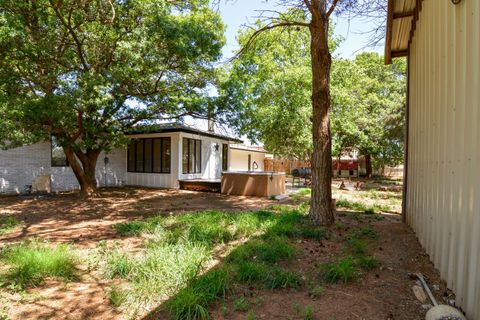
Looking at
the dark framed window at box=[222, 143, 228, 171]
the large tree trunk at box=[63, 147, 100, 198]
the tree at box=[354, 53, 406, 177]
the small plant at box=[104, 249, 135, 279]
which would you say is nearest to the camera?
the small plant at box=[104, 249, 135, 279]

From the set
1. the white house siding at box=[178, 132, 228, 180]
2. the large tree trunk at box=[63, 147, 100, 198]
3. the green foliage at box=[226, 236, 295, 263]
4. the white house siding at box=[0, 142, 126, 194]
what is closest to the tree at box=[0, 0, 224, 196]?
the large tree trunk at box=[63, 147, 100, 198]

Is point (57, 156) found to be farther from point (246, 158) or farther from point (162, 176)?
point (246, 158)

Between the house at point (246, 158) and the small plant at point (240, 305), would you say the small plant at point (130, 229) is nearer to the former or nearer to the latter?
the small plant at point (240, 305)

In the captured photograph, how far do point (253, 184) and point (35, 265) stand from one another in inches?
367

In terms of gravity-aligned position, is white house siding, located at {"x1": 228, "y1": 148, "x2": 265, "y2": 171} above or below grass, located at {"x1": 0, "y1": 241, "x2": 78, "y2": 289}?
above

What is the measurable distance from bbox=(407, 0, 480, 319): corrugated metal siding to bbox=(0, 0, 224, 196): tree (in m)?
6.57

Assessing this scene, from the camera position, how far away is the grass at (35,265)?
3.55 metres

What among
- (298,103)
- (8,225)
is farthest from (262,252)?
(298,103)

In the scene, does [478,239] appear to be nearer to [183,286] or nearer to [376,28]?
[183,286]

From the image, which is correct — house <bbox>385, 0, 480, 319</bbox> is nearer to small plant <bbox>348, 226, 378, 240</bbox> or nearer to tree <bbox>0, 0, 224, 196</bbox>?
small plant <bbox>348, 226, 378, 240</bbox>

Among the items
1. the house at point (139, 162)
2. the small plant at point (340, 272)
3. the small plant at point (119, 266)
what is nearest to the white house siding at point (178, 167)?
the house at point (139, 162)

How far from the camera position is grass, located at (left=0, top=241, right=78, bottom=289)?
11.6 feet

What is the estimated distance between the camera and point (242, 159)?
2688 centimetres

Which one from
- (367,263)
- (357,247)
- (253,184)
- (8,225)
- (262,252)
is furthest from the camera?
(253,184)
